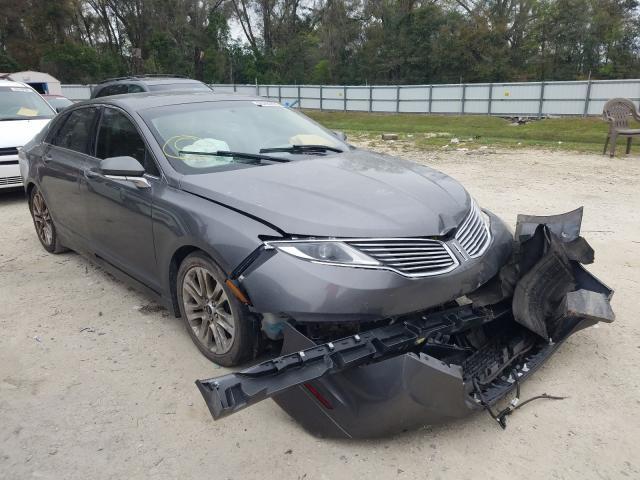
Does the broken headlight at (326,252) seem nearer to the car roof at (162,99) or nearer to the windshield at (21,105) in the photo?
the car roof at (162,99)

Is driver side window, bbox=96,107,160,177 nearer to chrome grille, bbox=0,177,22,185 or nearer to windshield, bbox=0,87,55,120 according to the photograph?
chrome grille, bbox=0,177,22,185

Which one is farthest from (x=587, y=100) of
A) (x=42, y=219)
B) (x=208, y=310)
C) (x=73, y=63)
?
(x=73, y=63)

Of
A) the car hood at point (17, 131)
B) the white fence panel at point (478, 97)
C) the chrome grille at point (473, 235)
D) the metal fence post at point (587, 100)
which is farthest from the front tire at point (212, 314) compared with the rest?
the metal fence post at point (587, 100)

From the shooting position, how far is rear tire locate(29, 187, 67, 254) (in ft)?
17.6

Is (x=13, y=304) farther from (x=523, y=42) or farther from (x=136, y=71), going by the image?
(x=136, y=71)

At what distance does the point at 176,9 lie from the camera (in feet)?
168

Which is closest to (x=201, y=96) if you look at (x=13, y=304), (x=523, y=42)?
(x=13, y=304)

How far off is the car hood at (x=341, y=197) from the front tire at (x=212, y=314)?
1.45ft

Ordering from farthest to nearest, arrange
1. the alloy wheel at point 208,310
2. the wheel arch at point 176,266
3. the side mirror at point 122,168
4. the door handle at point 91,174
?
the door handle at point 91,174
the side mirror at point 122,168
the wheel arch at point 176,266
the alloy wheel at point 208,310

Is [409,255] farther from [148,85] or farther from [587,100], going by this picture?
[587,100]

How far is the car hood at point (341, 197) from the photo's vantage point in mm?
2781

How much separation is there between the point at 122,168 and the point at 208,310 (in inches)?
44.4

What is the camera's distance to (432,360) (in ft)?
7.97

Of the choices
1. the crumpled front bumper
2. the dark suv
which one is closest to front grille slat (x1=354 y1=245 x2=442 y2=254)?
the crumpled front bumper
